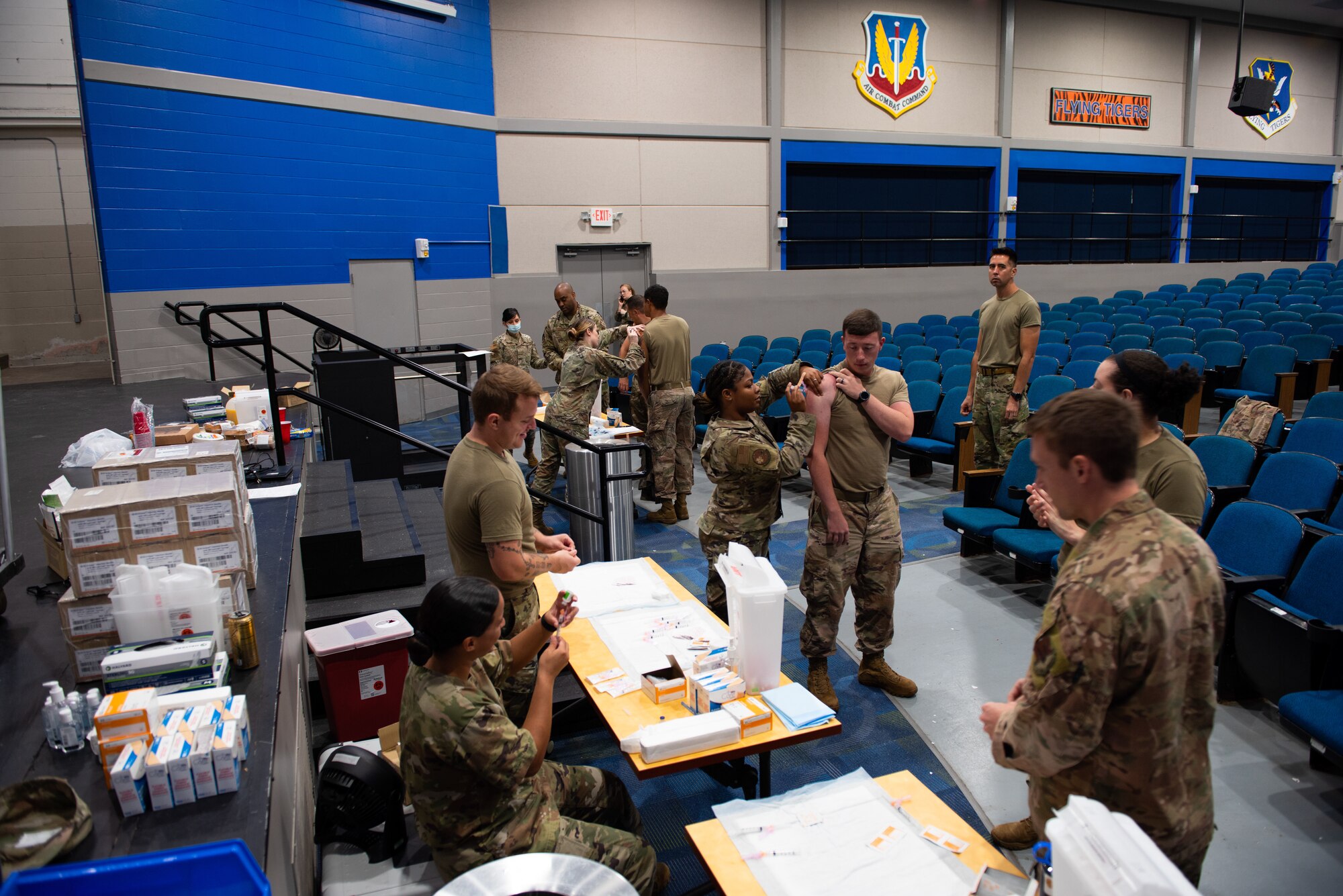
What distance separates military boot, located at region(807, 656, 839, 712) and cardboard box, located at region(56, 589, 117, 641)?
269cm

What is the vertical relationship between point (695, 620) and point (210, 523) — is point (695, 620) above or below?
below

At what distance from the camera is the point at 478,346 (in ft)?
36.4

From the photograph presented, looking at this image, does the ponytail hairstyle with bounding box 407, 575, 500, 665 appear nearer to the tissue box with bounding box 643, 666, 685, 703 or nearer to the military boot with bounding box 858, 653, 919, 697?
the tissue box with bounding box 643, 666, 685, 703

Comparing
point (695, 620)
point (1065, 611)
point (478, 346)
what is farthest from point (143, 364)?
point (1065, 611)

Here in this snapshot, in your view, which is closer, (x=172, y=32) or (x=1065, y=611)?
(x=1065, y=611)

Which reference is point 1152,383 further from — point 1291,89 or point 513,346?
point 1291,89

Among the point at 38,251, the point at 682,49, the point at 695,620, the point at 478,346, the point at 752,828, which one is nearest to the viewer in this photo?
the point at 752,828

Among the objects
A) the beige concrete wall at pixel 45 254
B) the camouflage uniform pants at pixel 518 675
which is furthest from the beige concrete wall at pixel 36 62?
the camouflage uniform pants at pixel 518 675

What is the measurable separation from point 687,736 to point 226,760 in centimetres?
116

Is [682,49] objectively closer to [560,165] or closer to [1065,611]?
[560,165]

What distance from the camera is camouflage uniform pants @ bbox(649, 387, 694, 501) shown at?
6.61m

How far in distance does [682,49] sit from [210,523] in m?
11.2

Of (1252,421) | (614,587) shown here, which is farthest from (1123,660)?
(1252,421)

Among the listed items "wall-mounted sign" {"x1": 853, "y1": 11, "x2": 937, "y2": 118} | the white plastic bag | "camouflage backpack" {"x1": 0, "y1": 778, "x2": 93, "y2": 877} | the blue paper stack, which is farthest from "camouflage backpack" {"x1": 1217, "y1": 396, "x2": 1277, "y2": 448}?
"wall-mounted sign" {"x1": 853, "y1": 11, "x2": 937, "y2": 118}
